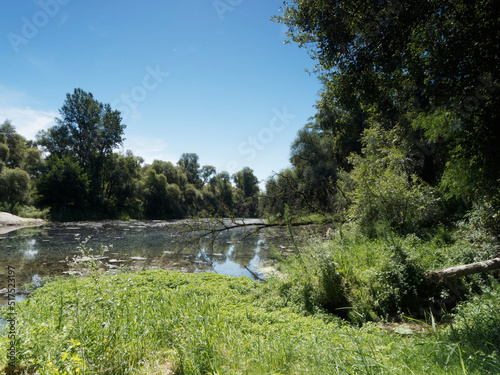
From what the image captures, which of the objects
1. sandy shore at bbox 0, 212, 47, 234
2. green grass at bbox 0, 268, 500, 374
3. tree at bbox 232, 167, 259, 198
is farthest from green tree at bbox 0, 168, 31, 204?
green grass at bbox 0, 268, 500, 374

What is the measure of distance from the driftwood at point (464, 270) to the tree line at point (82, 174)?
25.9 metres

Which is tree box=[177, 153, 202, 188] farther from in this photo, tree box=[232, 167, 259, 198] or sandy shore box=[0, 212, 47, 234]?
sandy shore box=[0, 212, 47, 234]

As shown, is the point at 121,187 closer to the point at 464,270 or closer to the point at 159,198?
the point at 159,198

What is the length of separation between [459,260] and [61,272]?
41.6ft

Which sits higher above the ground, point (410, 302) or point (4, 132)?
point (4, 132)

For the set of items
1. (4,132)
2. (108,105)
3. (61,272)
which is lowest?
(61,272)

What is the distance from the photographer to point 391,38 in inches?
169

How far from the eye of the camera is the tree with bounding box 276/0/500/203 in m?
3.34

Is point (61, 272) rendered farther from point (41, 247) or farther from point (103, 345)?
point (103, 345)

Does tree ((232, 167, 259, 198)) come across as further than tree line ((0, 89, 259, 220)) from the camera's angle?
Yes

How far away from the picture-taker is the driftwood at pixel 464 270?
447 centimetres

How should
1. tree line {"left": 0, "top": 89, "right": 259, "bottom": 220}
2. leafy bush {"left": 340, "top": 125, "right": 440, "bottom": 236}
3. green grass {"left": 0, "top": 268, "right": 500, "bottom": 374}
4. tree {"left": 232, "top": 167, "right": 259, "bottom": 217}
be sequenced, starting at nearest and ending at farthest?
green grass {"left": 0, "top": 268, "right": 500, "bottom": 374}
leafy bush {"left": 340, "top": 125, "right": 440, "bottom": 236}
tree {"left": 232, "top": 167, "right": 259, "bottom": 217}
tree line {"left": 0, "top": 89, "right": 259, "bottom": 220}

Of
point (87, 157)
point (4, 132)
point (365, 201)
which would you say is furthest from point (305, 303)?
point (4, 132)

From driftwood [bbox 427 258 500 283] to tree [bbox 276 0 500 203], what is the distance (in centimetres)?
128
